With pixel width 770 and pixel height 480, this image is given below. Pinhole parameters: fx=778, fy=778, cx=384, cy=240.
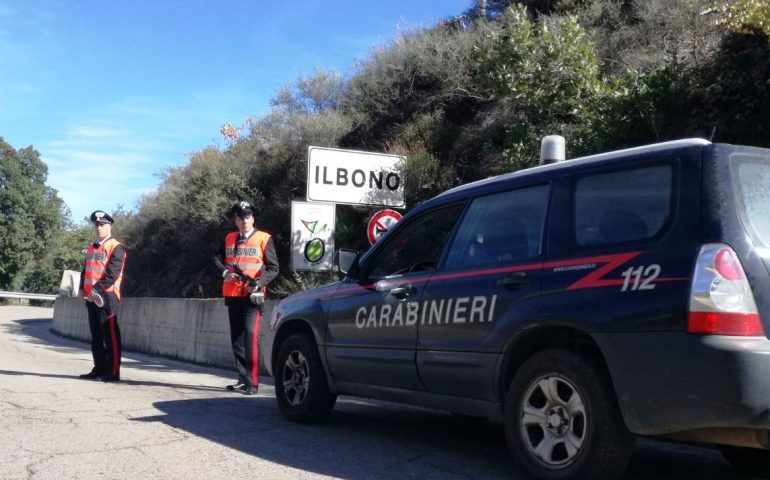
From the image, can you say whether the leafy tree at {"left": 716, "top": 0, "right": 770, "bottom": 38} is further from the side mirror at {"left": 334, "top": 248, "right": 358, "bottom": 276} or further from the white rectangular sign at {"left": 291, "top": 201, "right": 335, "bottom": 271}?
the side mirror at {"left": 334, "top": 248, "right": 358, "bottom": 276}

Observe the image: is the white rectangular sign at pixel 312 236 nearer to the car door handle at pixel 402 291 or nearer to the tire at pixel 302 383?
the tire at pixel 302 383

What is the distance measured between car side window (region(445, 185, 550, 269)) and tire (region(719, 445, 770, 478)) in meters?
1.85

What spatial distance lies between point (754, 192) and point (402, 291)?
7.90 ft

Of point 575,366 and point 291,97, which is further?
point 291,97

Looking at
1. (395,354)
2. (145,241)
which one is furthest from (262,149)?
(395,354)

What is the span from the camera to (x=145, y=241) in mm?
23688

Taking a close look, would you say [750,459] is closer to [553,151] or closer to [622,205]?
[622,205]

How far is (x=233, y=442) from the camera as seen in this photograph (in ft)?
19.0

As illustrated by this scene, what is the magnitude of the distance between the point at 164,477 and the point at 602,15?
14.2 m

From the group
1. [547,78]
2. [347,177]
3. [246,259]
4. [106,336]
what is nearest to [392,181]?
[347,177]

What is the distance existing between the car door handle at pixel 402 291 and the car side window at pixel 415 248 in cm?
18

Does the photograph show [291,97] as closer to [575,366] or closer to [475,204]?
[475,204]

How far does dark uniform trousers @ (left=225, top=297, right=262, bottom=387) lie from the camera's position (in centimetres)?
849

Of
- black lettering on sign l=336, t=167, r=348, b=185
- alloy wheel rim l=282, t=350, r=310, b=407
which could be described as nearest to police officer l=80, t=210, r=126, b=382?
black lettering on sign l=336, t=167, r=348, b=185
